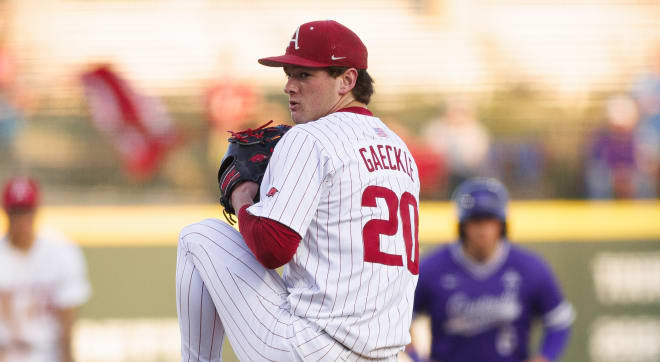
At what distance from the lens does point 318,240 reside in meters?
3.01

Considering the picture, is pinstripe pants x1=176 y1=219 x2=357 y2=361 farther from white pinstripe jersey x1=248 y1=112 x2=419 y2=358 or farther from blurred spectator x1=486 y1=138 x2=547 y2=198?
blurred spectator x1=486 y1=138 x2=547 y2=198

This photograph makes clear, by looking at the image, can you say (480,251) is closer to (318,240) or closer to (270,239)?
(318,240)

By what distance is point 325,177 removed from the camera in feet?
9.73

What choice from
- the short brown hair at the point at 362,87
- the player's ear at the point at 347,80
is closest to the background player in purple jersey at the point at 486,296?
the short brown hair at the point at 362,87

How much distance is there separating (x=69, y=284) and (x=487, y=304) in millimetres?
2764

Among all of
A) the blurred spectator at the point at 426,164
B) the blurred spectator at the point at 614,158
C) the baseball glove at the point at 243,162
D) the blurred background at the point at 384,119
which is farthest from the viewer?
the blurred spectator at the point at 614,158

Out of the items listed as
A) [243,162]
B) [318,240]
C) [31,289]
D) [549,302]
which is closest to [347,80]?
[243,162]

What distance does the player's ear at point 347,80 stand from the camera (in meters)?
→ 3.16

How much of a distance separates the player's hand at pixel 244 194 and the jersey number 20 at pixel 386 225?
1.29ft

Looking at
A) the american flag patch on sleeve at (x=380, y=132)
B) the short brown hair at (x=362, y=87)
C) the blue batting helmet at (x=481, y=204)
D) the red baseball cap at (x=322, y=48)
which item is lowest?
the blue batting helmet at (x=481, y=204)

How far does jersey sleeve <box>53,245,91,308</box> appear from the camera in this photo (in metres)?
6.09

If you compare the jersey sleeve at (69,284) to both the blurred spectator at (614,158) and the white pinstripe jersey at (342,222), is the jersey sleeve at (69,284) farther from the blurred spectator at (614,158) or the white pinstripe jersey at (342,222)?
the blurred spectator at (614,158)

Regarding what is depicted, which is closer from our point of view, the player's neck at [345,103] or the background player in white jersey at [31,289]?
the player's neck at [345,103]

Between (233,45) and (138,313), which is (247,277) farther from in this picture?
(233,45)
